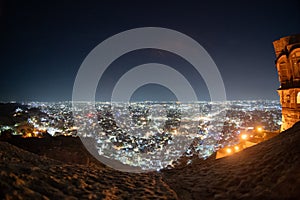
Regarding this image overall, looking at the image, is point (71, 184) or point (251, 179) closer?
point (71, 184)

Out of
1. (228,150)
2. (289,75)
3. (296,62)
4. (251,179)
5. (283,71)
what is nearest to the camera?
(251,179)

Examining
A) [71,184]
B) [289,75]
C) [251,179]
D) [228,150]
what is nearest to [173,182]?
[251,179]

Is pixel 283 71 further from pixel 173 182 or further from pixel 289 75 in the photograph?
pixel 173 182

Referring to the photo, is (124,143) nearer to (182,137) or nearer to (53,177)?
(182,137)

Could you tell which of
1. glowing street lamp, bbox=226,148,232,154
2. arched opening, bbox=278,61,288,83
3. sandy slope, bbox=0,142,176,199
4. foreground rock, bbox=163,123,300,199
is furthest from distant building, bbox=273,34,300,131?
sandy slope, bbox=0,142,176,199

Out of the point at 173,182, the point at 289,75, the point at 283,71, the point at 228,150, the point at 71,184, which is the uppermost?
the point at 283,71

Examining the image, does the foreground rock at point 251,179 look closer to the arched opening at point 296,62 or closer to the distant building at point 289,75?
the distant building at point 289,75
